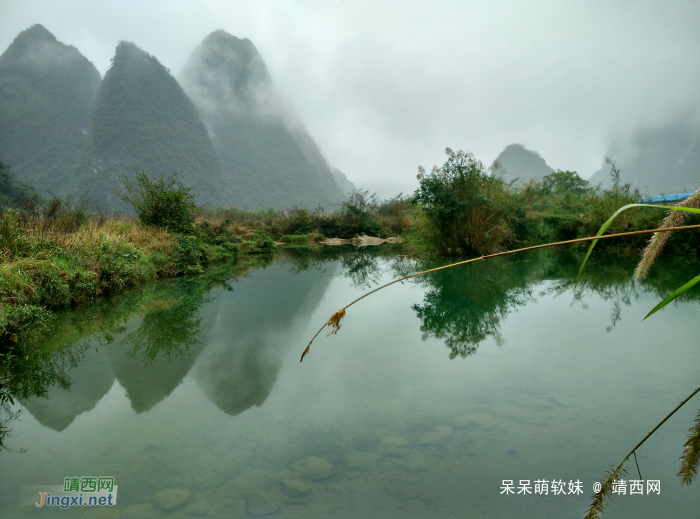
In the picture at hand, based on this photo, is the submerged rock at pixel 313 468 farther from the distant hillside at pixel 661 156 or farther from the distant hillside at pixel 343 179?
the distant hillside at pixel 343 179

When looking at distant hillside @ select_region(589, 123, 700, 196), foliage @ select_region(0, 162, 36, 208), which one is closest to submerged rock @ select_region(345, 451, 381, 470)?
foliage @ select_region(0, 162, 36, 208)

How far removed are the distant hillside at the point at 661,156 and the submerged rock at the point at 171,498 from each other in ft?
257

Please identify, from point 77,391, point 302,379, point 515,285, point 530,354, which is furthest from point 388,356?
point 515,285

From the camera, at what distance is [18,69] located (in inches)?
2320

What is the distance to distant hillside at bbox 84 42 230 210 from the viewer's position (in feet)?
149

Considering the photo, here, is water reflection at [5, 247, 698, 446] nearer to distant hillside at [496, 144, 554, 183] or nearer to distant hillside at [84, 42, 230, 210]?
distant hillside at [84, 42, 230, 210]

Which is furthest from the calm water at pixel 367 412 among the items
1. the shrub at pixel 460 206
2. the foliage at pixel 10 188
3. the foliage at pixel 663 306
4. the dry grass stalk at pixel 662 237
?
the foliage at pixel 10 188

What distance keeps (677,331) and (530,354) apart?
1908 mm

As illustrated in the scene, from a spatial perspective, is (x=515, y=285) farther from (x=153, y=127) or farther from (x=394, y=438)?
Answer: (x=153, y=127)

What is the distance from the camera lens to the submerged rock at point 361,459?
2141 millimetres

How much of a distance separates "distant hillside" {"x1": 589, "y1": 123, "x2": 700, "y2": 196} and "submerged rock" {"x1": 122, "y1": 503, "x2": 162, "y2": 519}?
3084 inches

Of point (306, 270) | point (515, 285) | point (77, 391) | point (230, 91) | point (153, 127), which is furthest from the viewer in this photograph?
point (230, 91)

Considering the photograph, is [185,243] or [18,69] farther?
[18,69]

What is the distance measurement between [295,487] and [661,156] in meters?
98.7
